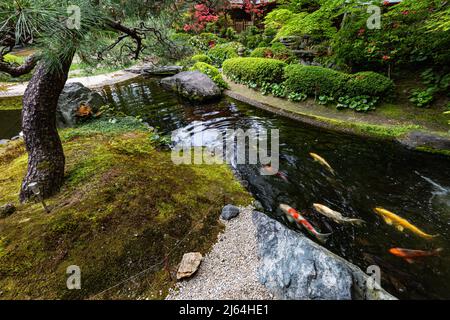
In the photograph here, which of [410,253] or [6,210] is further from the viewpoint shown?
[6,210]

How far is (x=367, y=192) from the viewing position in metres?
4.34

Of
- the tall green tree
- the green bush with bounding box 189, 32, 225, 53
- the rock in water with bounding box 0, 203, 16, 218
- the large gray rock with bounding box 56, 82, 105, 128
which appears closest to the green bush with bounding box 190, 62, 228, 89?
the large gray rock with bounding box 56, 82, 105, 128

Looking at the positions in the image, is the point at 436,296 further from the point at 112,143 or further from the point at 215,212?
the point at 112,143

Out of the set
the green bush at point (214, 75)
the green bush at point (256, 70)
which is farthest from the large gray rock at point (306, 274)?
the green bush at point (214, 75)

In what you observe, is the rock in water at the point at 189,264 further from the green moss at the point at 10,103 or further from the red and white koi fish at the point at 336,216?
the green moss at the point at 10,103

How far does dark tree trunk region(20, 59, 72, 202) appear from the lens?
3.30 m

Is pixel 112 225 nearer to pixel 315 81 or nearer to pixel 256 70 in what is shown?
pixel 315 81

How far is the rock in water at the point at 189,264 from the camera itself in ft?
8.42

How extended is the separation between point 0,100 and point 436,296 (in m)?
17.1

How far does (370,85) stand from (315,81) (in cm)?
168

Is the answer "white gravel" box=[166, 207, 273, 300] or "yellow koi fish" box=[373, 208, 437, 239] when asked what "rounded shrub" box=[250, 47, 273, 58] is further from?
"white gravel" box=[166, 207, 273, 300]

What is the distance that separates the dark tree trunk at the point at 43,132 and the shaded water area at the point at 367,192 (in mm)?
3418

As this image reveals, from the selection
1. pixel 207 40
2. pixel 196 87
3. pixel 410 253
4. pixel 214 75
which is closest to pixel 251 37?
pixel 207 40
